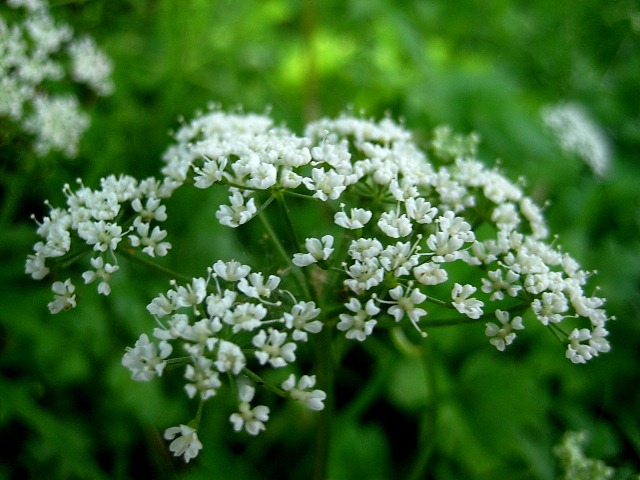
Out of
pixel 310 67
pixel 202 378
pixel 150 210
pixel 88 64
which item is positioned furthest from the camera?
pixel 310 67

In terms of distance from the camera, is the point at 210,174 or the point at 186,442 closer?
the point at 186,442

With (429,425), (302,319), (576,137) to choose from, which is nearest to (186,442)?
(302,319)

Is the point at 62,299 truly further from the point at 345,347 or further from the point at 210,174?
the point at 345,347

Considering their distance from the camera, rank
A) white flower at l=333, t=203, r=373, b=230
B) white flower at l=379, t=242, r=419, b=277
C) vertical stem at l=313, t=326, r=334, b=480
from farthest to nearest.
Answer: vertical stem at l=313, t=326, r=334, b=480, white flower at l=333, t=203, r=373, b=230, white flower at l=379, t=242, r=419, b=277

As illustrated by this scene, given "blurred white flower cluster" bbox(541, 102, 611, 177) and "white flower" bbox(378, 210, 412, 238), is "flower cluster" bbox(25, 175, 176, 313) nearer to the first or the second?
Answer: "white flower" bbox(378, 210, 412, 238)

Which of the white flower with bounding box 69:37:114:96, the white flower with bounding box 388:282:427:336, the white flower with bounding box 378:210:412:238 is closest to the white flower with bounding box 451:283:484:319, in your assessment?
the white flower with bounding box 388:282:427:336

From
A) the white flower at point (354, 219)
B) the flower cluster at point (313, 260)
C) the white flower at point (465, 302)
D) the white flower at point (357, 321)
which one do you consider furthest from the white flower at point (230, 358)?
the white flower at point (465, 302)

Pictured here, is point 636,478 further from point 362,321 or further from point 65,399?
point 65,399

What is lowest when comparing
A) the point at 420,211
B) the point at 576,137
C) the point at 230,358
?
the point at 230,358

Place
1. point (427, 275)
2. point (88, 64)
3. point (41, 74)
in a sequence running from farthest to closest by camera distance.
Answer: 1. point (88, 64)
2. point (41, 74)
3. point (427, 275)
